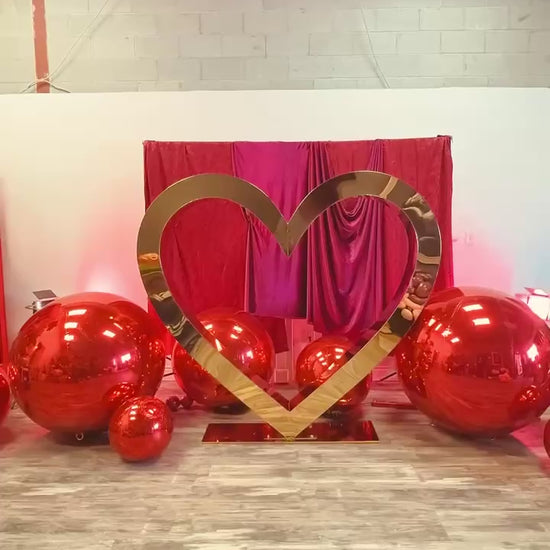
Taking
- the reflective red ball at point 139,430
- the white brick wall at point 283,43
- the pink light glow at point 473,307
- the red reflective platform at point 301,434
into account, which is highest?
the white brick wall at point 283,43

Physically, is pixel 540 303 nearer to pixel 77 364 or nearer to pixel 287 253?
pixel 287 253

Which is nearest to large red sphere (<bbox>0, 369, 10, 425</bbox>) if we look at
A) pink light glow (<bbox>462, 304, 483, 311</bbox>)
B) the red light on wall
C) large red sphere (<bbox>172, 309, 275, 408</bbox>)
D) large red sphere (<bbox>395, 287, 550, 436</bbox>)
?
large red sphere (<bbox>172, 309, 275, 408</bbox>)

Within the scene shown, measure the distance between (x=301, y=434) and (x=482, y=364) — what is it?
67cm

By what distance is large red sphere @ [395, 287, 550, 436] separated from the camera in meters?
A: 1.77

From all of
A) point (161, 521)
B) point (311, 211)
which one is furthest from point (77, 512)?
point (311, 211)

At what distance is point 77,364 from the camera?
1.80 meters

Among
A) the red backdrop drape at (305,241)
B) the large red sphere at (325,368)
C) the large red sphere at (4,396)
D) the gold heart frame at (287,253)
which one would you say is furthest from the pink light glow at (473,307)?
the large red sphere at (4,396)

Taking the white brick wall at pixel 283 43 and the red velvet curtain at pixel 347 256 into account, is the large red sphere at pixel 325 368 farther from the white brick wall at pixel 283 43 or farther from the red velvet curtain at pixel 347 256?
the white brick wall at pixel 283 43

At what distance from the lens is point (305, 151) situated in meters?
2.60

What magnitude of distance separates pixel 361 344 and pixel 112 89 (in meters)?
1.93

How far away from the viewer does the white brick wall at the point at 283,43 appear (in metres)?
2.85

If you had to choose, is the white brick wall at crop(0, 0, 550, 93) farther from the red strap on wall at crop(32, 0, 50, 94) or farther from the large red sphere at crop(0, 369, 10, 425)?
the large red sphere at crop(0, 369, 10, 425)

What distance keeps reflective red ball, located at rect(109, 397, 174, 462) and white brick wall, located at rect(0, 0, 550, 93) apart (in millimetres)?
1814

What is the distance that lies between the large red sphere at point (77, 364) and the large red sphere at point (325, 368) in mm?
602
